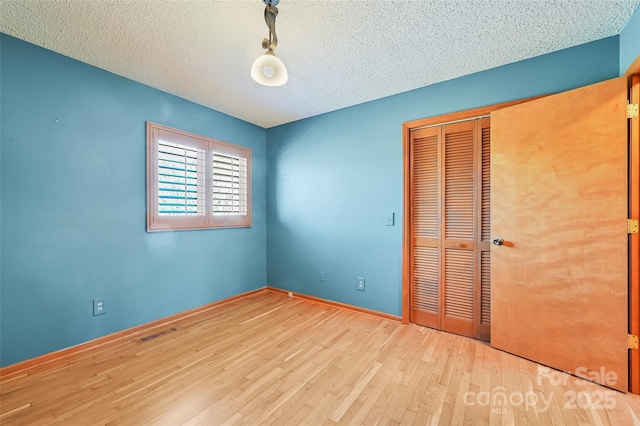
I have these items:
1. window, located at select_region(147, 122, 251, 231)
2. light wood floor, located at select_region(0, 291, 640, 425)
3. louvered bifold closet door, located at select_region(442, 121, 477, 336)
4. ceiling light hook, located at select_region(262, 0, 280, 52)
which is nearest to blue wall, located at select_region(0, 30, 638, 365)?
window, located at select_region(147, 122, 251, 231)

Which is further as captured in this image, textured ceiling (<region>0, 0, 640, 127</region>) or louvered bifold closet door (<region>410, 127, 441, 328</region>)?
louvered bifold closet door (<region>410, 127, 441, 328</region>)

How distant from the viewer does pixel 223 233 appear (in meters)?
3.38

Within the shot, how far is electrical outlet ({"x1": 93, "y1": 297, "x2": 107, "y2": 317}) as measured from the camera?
2283 mm

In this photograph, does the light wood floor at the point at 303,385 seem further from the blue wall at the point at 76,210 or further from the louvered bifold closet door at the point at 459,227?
the blue wall at the point at 76,210

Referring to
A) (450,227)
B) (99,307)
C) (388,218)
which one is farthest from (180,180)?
(450,227)

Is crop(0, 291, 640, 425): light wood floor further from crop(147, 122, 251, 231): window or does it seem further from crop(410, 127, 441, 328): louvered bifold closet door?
crop(147, 122, 251, 231): window

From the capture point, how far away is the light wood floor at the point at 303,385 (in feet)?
4.83

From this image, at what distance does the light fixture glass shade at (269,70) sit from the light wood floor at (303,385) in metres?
2.02

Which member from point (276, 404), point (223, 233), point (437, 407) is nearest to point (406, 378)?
point (437, 407)

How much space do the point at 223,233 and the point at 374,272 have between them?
2044mm

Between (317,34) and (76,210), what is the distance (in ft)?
8.26

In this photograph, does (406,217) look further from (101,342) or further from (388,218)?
(101,342)

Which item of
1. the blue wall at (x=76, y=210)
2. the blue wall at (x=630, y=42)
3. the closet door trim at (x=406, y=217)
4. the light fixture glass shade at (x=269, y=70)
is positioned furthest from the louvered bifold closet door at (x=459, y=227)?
the blue wall at (x=76, y=210)

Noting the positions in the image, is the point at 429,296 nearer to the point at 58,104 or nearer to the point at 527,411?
the point at 527,411
